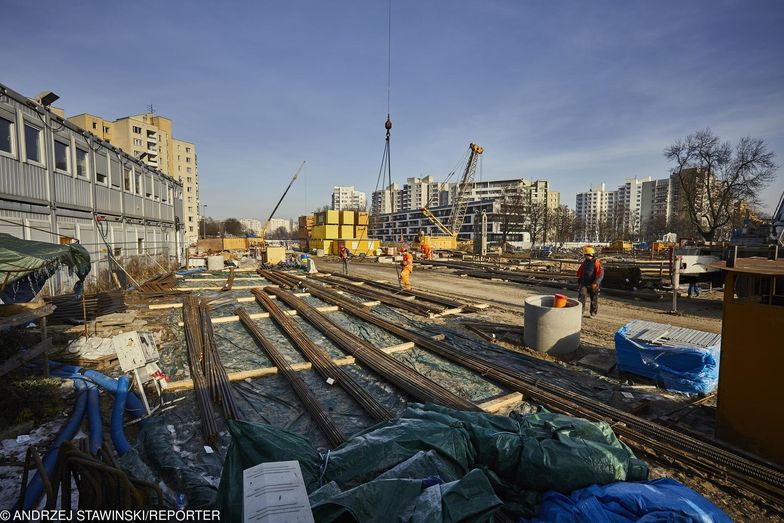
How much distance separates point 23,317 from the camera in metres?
5.26

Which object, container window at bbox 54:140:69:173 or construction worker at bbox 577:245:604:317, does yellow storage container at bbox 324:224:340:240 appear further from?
construction worker at bbox 577:245:604:317

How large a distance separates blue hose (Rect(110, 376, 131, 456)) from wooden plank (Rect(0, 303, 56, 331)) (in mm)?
1606

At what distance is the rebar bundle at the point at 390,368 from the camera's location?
5195mm

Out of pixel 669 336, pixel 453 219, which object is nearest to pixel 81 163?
pixel 669 336

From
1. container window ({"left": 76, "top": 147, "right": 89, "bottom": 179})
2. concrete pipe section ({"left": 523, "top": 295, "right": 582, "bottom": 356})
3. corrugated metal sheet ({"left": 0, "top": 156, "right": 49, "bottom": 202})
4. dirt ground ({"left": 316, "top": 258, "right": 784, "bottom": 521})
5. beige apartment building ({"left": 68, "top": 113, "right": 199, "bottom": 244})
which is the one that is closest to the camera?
dirt ground ({"left": 316, "top": 258, "right": 784, "bottom": 521})

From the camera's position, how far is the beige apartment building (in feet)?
229

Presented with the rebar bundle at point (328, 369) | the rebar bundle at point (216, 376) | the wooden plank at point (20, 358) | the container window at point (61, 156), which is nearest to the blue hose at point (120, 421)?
the rebar bundle at point (216, 376)

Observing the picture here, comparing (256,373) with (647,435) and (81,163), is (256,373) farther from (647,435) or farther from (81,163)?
(81,163)

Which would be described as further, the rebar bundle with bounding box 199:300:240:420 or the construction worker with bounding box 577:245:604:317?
the construction worker with bounding box 577:245:604:317

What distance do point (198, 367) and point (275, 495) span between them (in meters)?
5.35

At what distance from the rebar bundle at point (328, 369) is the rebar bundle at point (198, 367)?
180 cm

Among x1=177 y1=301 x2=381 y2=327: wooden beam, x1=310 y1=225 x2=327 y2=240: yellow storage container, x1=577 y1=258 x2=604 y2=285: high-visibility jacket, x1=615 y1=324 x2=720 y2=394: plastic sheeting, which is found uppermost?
x1=310 y1=225 x2=327 y2=240: yellow storage container

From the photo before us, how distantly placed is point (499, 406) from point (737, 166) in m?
42.6

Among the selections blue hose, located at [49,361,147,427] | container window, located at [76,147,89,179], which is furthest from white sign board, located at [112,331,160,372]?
container window, located at [76,147,89,179]
